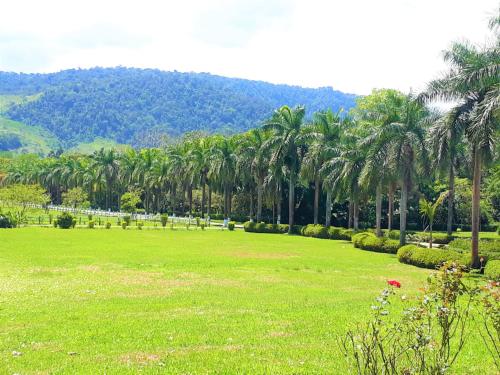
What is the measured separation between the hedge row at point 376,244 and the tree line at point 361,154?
814 millimetres

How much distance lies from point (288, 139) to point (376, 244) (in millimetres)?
19804

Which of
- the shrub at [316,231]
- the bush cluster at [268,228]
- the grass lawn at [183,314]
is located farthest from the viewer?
the bush cluster at [268,228]

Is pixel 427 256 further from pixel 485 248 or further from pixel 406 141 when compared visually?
pixel 406 141

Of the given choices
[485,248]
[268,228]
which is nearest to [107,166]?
[268,228]

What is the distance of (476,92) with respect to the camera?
983 inches

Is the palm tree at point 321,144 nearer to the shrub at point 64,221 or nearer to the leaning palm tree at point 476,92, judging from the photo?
the leaning palm tree at point 476,92

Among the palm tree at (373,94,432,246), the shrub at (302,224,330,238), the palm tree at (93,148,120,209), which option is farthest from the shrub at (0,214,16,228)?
the palm tree at (373,94,432,246)

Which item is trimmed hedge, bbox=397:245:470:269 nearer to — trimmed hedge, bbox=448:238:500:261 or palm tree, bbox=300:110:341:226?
trimmed hedge, bbox=448:238:500:261

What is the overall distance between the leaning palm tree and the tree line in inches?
1.9

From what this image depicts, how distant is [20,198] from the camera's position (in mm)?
64875

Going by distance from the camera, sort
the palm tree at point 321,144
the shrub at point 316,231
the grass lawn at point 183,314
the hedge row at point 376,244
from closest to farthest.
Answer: the grass lawn at point 183,314 < the hedge row at point 376,244 < the shrub at point 316,231 < the palm tree at point 321,144

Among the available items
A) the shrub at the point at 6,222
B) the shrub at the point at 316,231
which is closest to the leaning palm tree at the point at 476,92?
the shrub at the point at 316,231

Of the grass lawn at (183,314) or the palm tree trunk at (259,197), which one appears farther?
the palm tree trunk at (259,197)

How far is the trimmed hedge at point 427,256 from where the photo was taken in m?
25.1
